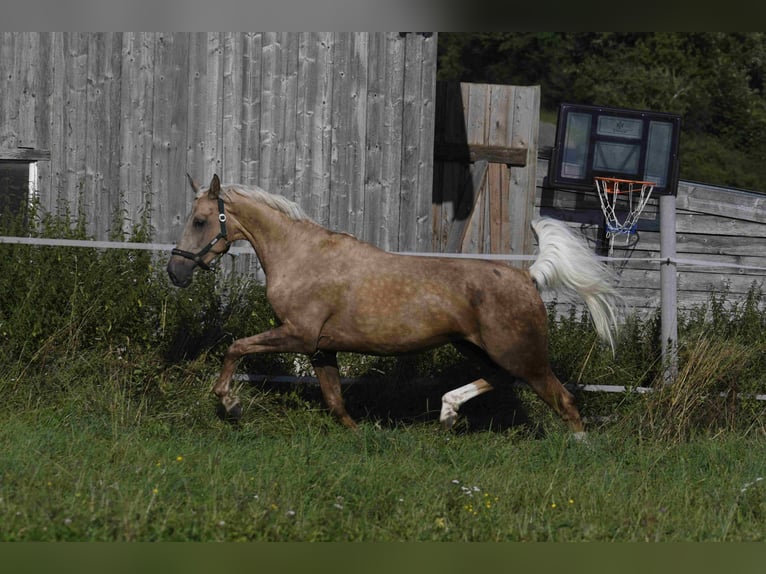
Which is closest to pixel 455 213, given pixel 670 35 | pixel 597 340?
pixel 597 340

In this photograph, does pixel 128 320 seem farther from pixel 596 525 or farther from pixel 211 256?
pixel 596 525

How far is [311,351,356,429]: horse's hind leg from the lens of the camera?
7578 mm

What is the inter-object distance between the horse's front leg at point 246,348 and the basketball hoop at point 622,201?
608 cm

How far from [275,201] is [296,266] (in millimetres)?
573

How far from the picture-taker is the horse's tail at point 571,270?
737 cm

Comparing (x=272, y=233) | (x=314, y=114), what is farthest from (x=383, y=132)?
(x=272, y=233)

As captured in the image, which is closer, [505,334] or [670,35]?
[505,334]

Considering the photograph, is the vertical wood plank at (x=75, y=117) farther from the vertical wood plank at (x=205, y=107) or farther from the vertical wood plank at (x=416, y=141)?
the vertical wood plank at (x=416, y=141)

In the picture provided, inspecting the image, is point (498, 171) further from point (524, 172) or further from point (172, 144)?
point (172, 144)

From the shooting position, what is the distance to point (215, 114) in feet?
33.3

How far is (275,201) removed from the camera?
303 inches

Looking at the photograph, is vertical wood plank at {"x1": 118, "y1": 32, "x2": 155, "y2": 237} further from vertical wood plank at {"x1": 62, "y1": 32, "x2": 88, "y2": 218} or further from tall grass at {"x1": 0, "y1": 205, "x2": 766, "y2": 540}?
tall grass at {"x1": 0, "y1": 205, "x2": 766, "y2": 540}

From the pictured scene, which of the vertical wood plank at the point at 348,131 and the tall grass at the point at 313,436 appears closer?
the tall grass at the point at 313,436

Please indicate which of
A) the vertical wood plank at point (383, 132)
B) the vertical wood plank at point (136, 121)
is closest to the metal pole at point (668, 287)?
the vertical wood plank at point (383, 132)
